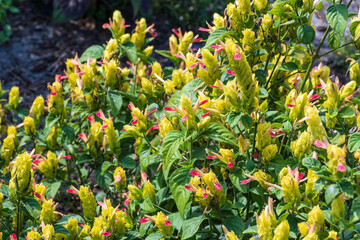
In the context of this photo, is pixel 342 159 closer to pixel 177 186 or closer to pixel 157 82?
pixel 177 186

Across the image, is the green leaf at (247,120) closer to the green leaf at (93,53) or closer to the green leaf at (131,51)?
the green leaf at (131,51)

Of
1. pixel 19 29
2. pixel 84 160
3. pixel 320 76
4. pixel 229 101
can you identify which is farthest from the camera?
pixel 19 29

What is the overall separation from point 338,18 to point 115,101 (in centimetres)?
130

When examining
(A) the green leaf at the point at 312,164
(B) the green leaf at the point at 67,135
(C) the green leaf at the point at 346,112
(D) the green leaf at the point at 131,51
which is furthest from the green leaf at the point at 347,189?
(B) the green leaf at the point at 67,135

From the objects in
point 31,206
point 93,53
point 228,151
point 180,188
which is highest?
point 93,53

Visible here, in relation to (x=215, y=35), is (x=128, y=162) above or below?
below

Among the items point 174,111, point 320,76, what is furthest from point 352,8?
point 174,111

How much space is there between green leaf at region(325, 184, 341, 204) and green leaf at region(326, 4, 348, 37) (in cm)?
68

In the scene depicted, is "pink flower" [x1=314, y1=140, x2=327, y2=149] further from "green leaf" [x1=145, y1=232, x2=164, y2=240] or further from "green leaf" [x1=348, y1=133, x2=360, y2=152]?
"green leaf" [x1=145, y1=232, x2=164, y2=240]

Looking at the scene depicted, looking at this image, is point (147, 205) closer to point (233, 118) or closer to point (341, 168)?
point (233, 118)

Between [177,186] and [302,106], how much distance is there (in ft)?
2.13

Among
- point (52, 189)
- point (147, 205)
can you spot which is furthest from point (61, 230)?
point (52, 189)

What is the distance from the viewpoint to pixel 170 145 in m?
1.83

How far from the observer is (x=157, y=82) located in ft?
8.23
